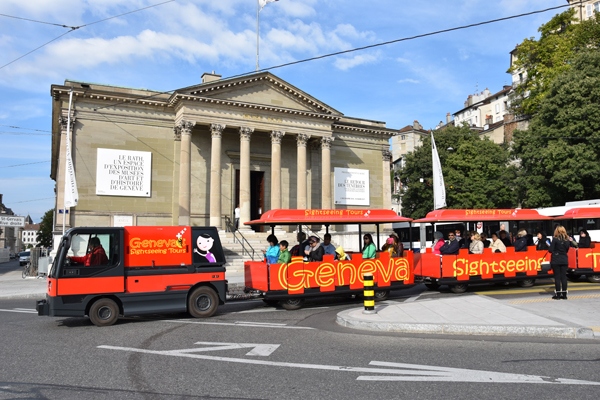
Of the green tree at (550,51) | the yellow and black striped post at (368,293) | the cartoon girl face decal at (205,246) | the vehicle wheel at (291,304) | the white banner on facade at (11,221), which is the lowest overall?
the vehicle wheel at (291,304)

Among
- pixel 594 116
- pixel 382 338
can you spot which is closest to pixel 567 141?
pixel 594 116

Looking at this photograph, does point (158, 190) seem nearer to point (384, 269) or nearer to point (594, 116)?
point (384, 269)

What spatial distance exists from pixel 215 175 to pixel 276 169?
4.59 meters

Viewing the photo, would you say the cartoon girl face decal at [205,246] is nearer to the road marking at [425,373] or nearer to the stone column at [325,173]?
the road marking at [425,373]

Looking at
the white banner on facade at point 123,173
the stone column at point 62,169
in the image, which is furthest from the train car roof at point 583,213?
the stone column at point 62,169

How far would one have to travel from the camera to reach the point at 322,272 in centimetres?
1355

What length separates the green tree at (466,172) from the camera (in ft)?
153

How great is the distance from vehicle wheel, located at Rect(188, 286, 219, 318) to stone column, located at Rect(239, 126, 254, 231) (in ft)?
67.6

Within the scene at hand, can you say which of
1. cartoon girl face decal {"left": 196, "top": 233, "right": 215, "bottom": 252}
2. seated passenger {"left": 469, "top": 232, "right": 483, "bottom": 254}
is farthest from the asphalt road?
seated passenger {"left": 469, "top": 232, "right": 483, "bottom": 254}

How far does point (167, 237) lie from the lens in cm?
1174

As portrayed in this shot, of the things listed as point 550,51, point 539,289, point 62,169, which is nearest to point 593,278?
point 539,289

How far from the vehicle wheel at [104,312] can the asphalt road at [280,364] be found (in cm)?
39

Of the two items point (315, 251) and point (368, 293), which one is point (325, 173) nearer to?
point (315, 251)

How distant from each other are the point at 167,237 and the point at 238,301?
14.0 feet
